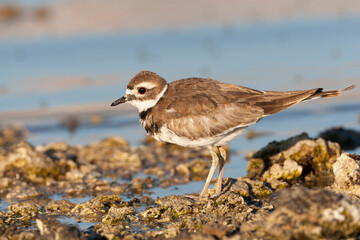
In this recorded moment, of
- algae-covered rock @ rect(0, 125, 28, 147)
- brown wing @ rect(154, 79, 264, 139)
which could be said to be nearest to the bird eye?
brown wing @ rect(154, 79, 264, 139)

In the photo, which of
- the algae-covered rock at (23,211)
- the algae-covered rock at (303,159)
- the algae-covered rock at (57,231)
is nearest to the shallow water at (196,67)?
the algae-covered rock at (303,159)

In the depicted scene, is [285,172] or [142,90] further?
[285,172]

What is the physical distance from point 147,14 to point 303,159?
57.1 feet

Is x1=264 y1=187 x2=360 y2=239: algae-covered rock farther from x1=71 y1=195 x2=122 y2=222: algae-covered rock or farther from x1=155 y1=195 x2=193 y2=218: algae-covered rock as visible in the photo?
x1=71 y1=195 x2=122 y2=222: algae-covered rock

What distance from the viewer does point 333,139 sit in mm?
9680

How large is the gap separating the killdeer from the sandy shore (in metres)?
15.4

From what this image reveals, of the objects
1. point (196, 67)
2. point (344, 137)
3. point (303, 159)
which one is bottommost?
point (303, 159)

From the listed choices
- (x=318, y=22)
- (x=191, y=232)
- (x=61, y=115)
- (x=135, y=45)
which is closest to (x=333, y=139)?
(x=191, y=232)

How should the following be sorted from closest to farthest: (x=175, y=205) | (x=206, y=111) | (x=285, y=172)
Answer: (x=175, y=205)
(x=206, y=111)
(x=285, y=172)

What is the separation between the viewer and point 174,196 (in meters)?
6.70

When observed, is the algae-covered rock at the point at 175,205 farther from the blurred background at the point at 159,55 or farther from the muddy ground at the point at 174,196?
the blurred background at the point at 159,55

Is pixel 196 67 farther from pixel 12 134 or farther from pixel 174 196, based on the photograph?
pixel 174 196

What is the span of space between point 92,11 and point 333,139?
17217 millimetres

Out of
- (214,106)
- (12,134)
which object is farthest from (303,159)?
(12,134)
